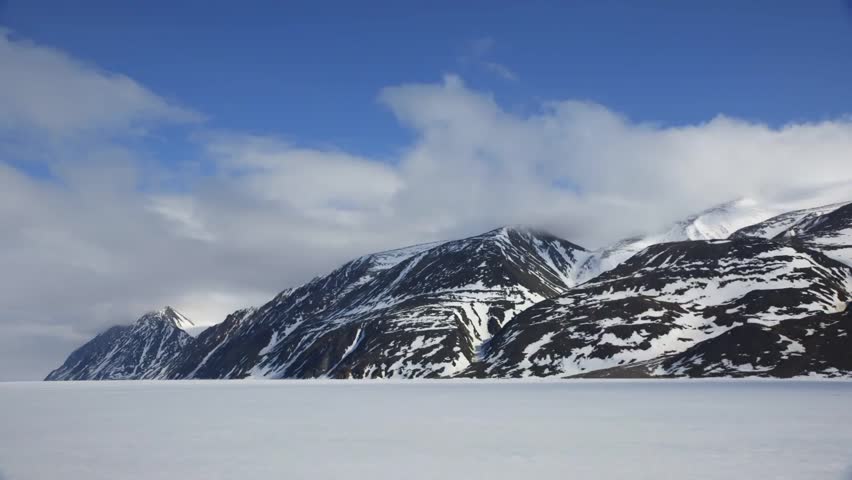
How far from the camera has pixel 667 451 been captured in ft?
116

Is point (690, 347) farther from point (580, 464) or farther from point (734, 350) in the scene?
point (580, 464)

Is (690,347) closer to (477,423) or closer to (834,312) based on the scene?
(834,312)

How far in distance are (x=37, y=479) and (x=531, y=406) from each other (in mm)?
55366

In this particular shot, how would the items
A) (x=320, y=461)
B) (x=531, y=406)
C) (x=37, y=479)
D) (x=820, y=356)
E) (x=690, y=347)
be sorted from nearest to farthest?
(x=37, y=479), (x=320, y=461), (x=531, y=406), (x=820, y=356), (x=690, y=347)

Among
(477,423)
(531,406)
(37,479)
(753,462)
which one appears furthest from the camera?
(531,406)

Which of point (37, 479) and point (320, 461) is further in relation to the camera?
point (320, 461)

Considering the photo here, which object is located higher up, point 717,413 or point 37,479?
point 37,479

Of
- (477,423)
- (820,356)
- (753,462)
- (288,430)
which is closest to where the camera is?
(753,462)

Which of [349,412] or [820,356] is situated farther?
[820,356]

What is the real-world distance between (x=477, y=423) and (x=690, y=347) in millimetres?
163940

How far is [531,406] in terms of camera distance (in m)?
73.5

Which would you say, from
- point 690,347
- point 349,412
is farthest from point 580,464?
point 690,347

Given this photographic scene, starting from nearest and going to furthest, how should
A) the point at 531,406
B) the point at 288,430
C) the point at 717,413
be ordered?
the point at 288,430, the point at 717,413, the point at 531,406

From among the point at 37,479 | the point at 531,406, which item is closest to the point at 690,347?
the point at 531,406
